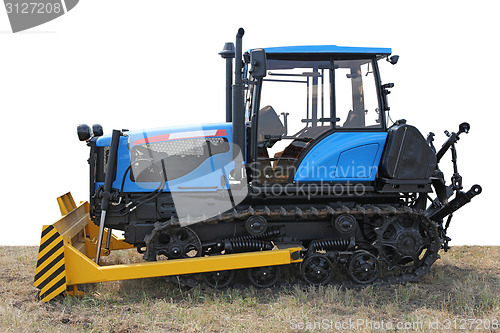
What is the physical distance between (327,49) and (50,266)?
4.79 meters

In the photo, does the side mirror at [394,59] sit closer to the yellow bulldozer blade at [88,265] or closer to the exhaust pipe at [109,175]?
the yellow bulldozer blade at [88,265]

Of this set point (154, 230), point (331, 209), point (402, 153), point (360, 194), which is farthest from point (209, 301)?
point (402, 153)

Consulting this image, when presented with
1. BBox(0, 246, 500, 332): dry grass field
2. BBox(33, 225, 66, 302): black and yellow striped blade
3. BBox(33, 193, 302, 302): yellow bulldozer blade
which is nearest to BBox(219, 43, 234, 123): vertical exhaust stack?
BBox(33, 193, 302, 302): yellow bulldozer blade

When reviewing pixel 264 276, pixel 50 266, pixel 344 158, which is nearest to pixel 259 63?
pixel 344 158

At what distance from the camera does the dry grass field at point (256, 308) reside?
5469 millimetres

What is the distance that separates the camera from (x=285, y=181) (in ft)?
22.0

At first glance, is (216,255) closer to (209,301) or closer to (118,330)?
(209,301)

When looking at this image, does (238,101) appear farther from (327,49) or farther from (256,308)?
(256,308)

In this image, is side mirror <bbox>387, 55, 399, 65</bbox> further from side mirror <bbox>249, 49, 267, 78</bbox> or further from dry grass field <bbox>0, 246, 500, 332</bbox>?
dry grass field <bbox>0, 246, 500, 332</bbox>

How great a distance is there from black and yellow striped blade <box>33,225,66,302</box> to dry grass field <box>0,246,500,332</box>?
6.9 inches

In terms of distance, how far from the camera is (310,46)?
655 centimetres

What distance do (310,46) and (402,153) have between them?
203 cm

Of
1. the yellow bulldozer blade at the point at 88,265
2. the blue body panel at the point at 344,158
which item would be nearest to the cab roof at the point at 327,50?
the blue body panel at the point at 344,158

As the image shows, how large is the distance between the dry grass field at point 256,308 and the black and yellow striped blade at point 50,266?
176 millimetres
